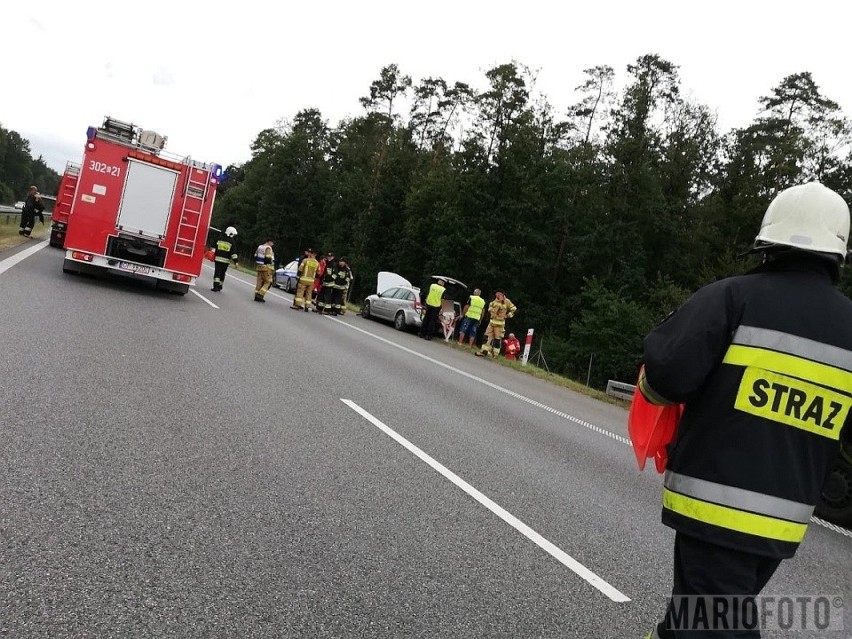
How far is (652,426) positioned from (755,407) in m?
0.41

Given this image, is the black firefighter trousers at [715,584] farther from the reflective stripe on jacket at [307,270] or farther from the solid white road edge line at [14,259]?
the reflective stripe on jacket at [307,270]

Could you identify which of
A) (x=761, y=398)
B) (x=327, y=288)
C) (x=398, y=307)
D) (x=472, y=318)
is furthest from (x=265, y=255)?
(x=761, y=398)

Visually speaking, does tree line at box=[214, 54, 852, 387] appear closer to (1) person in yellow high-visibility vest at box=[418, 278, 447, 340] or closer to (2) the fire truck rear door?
(1) person in yellow high-visibility vest at box=[418, 278, 447, 340]

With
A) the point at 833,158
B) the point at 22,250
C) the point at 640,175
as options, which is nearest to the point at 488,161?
the point at 640,175

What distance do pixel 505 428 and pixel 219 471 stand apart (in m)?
4.32

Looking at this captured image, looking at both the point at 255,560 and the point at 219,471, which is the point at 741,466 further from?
the point at 219,471

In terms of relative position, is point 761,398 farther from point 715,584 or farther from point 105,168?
point 105,168

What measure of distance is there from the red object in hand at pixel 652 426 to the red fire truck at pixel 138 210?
14297 mm

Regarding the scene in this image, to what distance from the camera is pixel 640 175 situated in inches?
1437

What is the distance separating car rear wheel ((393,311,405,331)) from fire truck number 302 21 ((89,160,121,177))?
391 inches

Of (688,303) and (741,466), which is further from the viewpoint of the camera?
(688,303)

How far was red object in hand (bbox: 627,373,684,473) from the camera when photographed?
2469 millimetres

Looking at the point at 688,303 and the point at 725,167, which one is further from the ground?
the point at 725,167

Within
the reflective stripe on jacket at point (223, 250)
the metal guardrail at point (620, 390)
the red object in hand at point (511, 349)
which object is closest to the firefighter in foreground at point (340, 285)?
the reflective stripe on jacket at point (223, 250)
